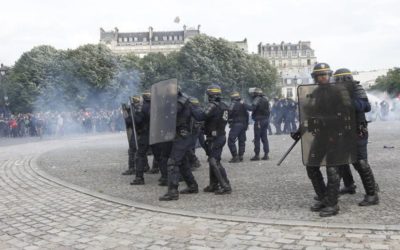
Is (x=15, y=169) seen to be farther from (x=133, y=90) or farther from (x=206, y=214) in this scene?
(x=133, y=90)

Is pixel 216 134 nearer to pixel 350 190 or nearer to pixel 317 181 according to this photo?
pixel 317 181

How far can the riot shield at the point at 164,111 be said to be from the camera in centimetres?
734

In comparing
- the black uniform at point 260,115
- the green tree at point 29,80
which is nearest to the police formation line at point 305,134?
the black uniform at point 260,115

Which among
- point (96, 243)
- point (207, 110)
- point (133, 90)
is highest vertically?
A: point (133, 90)

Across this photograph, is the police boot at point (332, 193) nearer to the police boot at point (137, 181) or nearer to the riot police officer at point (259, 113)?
the police boot at point (137, 181)

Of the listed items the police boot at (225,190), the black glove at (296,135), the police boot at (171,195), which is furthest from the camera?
the police boot at (225,190)

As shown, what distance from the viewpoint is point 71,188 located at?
8.54 m

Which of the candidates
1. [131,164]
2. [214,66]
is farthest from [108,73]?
[131,164]

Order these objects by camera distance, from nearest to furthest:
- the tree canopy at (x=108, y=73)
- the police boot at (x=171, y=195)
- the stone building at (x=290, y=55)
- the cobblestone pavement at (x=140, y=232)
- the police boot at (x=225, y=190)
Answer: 1. the cobblestone pavement at (x=140, y=232)
2. the police boot at (x=171, y=195)
3. the police boot at (x=225, y=190)
4. the tree canopy at (x=108, y=73)
5. the stone building at (x=290, y=55)

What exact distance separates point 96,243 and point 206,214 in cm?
156

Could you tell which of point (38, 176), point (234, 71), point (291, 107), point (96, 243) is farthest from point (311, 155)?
point (234, 71)

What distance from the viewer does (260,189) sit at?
773cm

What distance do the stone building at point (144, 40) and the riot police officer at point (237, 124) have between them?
10764 centimetres

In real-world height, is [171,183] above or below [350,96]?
below
